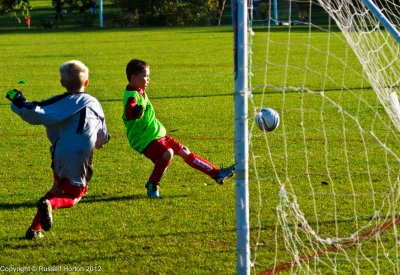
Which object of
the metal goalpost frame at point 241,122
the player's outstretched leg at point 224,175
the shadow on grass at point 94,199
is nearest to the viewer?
Answer: the metal goalpost frame at point 241,122

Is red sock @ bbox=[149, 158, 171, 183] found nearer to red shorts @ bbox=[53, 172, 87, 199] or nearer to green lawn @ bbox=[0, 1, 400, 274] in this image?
green lawn @ bbox=[0, 1, 400, 274]

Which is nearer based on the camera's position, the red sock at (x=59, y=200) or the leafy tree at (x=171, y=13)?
the red sock at (x=59, y=200)

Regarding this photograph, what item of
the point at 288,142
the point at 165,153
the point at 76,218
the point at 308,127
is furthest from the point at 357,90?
the point at 76,218

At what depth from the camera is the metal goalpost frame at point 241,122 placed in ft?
10.4

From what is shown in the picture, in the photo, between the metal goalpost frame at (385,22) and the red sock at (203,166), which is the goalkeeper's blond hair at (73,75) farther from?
the metal goalpost frame at (385,22)

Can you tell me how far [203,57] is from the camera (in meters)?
18.3

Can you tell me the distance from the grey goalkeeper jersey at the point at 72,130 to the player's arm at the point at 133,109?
30.2 inches

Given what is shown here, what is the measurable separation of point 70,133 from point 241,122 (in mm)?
1452

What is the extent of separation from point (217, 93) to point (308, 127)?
140 inches

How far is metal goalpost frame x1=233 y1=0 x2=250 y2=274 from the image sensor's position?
317cm

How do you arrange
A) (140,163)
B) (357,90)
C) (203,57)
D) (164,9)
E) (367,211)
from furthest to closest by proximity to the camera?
(164,9), (203,57), (357,90), (140,163), (367,211)

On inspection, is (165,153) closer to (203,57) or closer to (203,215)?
(203,215)

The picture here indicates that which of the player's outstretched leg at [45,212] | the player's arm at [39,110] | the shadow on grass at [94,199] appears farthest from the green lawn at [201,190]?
the player's arm at [39,110]

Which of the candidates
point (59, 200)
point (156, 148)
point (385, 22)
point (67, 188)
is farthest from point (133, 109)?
point (385, 22)
